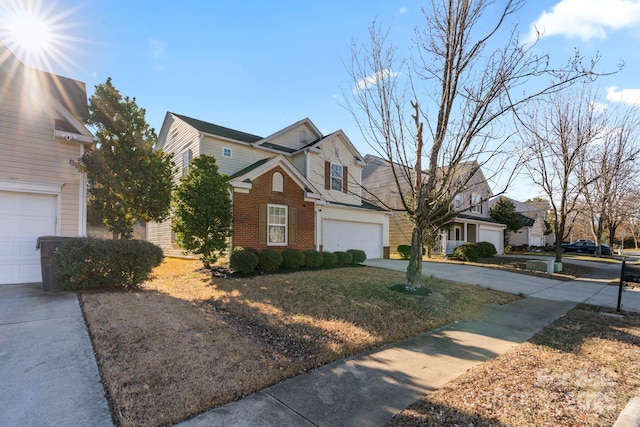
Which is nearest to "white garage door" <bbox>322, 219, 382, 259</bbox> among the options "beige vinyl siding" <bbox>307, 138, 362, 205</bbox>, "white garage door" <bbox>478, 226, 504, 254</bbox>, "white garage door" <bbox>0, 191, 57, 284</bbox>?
"beige vinyl siding" <bbox>307, 138, 362, 205</bbox>

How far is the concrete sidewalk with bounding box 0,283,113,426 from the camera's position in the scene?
2.85m

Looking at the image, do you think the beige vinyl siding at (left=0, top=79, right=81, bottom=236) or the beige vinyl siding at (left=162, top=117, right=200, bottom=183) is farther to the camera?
the beige vinyl siding at (left=162, top=117, right=200, bottom=183)

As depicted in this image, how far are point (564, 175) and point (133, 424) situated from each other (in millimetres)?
19579

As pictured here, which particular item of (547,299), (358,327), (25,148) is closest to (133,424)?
Answer: (358,327)

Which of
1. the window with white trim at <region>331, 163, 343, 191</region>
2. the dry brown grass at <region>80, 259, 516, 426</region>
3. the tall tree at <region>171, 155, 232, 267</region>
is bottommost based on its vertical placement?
the dry brown grass at <region>80, 259, 516, 426</region>

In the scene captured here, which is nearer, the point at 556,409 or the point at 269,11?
the point at 556,409

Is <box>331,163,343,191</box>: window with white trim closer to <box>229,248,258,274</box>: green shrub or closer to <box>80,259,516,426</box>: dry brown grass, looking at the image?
<box>229,248,258,274</box>: green shrub

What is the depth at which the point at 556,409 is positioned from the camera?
3207mm

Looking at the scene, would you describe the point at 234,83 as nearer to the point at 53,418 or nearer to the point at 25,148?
the point at 25,148

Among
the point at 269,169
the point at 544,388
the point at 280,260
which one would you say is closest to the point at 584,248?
the point at 269,169

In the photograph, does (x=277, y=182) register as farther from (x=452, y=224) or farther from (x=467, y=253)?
(x=452, y=224)

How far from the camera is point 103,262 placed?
7.39 metres

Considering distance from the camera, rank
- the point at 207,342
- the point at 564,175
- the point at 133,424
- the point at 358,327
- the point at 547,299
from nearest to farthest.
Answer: the point at 133,424 → the point at 207,342 → the point at 358,327 → the point at 547,299 → the point at 564,175

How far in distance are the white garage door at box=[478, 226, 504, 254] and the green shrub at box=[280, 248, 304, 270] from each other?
20.5 metres
